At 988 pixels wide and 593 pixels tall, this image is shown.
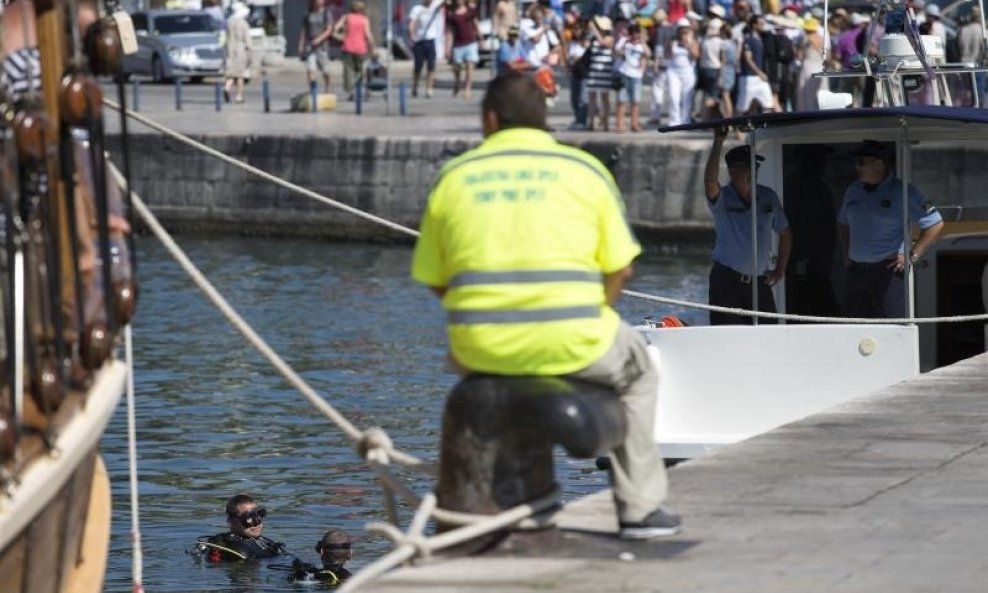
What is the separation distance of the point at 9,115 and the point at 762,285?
7.42 metres

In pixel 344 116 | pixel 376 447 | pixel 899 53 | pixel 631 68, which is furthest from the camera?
pixel 344 116

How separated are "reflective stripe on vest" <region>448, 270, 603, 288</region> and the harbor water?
7.41m

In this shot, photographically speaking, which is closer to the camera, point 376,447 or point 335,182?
point 376,447

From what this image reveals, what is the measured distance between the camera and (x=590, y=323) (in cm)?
780

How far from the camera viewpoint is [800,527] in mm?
8602

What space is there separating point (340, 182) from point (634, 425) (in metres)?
26.9

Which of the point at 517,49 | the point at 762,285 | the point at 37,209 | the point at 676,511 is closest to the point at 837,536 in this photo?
the point at 676,511

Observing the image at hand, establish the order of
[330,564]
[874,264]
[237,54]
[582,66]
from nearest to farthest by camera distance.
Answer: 1. [330,564]
2. [874,264]
3. [582,66]
4. [237,54]

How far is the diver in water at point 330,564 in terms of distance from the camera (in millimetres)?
14430

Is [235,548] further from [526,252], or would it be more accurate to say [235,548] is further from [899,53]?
[526,252]

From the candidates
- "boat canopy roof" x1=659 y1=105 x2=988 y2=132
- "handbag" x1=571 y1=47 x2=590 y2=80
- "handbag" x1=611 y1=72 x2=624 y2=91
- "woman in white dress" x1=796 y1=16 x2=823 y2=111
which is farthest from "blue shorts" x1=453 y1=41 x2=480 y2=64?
"boat canopy roof" x1=659 y1=105 x2=988 y2=132

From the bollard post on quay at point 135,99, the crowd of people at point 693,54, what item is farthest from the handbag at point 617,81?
the bollard post on quay at point 135,99

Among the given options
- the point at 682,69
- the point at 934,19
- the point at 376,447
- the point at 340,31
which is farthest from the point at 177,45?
the point at 376,447

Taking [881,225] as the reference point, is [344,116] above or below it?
below
